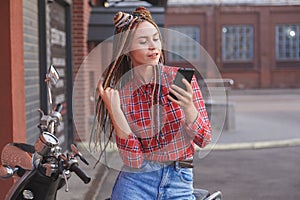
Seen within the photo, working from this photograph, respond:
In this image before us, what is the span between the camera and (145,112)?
2875mm

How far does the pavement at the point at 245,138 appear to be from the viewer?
675 cm

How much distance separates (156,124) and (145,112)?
0.08m

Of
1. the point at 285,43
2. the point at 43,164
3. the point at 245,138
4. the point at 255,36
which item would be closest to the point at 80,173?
the point at 43,164

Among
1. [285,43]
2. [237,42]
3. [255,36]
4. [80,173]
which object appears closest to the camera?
[80,173]

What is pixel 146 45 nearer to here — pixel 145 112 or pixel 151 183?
pixel 145 112

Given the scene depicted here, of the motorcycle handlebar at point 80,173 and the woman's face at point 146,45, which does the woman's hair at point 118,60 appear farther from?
Answer: the motorcycle handlebar at point 80,173

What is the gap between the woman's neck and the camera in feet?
9.58

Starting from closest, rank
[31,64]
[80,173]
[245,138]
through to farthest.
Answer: [80,173] → [31,64] → [245,138]

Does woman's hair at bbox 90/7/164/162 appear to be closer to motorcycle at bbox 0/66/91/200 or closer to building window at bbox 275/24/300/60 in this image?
motorcycle at bbox 0/66/91/200

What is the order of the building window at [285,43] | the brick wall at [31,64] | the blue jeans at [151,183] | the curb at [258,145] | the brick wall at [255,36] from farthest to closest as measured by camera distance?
the building window at [285,43]
the brick wall at [255,36]
the curb at [258,145]
the brick wall at [31,64]
the blue jeans at [151,183]

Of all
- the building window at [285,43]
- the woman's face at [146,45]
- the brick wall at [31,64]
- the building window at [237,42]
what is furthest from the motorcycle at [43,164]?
the building window at [285,43]

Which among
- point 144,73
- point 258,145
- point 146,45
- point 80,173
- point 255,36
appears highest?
point 255,36

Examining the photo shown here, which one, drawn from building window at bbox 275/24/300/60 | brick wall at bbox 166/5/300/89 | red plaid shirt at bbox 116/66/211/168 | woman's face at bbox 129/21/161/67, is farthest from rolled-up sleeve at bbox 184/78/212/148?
building window at bbox 275/24/300/60

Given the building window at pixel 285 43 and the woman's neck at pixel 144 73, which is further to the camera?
the building window at pixel 285 43
